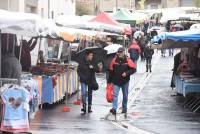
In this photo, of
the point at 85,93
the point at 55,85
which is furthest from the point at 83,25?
the point at 85,93

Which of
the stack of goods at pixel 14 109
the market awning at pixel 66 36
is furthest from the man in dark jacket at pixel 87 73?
the stack of goods at pixel 14 109

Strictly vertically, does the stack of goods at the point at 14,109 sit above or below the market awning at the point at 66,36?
below

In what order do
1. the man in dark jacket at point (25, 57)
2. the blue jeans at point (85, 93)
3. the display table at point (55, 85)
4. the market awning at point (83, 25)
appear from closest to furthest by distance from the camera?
the blue jeans at point (85, 93), the display table at point (55, 85), the man in dark jacket at point (25, 57), the market awning at point (83, 25)

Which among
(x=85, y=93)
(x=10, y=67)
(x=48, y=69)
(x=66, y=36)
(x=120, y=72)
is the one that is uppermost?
(x=66, y=36)

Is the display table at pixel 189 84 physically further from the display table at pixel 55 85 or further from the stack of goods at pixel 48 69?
the stack of goods at pixel 48 69

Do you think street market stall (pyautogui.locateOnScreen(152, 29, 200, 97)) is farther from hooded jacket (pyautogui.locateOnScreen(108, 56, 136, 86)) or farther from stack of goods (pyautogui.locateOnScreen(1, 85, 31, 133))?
stack of goods (pyautogui.locateOnScreen(1, 85, 31, 133))

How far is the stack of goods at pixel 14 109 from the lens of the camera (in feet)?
39.7

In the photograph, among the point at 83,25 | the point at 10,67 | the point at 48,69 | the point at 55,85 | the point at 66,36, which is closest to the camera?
the point at 10,67

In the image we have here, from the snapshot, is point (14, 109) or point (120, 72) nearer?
point (14, 109)

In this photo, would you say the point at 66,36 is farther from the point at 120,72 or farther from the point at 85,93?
the point at 120,72

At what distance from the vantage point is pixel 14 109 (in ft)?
39.9

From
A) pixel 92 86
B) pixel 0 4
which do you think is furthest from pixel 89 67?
pixel 0 4

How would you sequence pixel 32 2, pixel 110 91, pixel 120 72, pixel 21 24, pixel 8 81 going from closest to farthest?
pixel 21 24
pixel 8 81
pixel 120 72
pixel 110 91
pixel 32 2

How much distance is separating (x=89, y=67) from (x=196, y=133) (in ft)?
13.0
